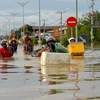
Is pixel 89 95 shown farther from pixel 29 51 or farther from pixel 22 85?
pixel 29 51

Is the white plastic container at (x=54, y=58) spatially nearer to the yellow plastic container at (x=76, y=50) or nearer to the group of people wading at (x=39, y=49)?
the group of people wading at (x=39, y=49)

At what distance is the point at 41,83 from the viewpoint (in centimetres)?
1116

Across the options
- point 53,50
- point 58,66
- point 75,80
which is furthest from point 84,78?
point 53,50

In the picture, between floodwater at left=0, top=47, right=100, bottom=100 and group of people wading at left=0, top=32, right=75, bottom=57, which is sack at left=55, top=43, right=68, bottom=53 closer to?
group of people wading at left=0, top=32, right=75, bottom=57

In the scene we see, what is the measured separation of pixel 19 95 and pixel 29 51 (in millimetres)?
21389

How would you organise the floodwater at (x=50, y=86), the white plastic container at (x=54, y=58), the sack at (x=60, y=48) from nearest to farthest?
the floodwater at (x=50, y=86), the white plastic container at (x=54, y=58), the sack at (x=60, y=48)

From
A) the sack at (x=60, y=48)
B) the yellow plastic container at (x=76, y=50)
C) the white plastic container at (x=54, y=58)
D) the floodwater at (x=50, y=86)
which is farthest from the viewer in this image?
the yellow plastic container at (x=76, y=50)

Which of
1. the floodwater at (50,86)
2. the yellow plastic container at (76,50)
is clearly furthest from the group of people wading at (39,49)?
the floodwater at (50,86)

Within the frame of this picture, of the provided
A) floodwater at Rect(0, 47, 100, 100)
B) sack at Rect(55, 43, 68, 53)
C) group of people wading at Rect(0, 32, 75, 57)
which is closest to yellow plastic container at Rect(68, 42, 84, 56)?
group of people wading at Rect(0, 32, 75, 57)

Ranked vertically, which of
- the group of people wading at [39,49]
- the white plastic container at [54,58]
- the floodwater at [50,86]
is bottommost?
the floodwater at [50,86]

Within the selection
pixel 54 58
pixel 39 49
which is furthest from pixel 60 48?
pixel 39 49

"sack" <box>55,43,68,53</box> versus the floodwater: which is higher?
"sack" <box>55,43,68,53</box>

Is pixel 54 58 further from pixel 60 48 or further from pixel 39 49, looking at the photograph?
pixel 39 49

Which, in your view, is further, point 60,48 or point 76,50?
point 76,50
